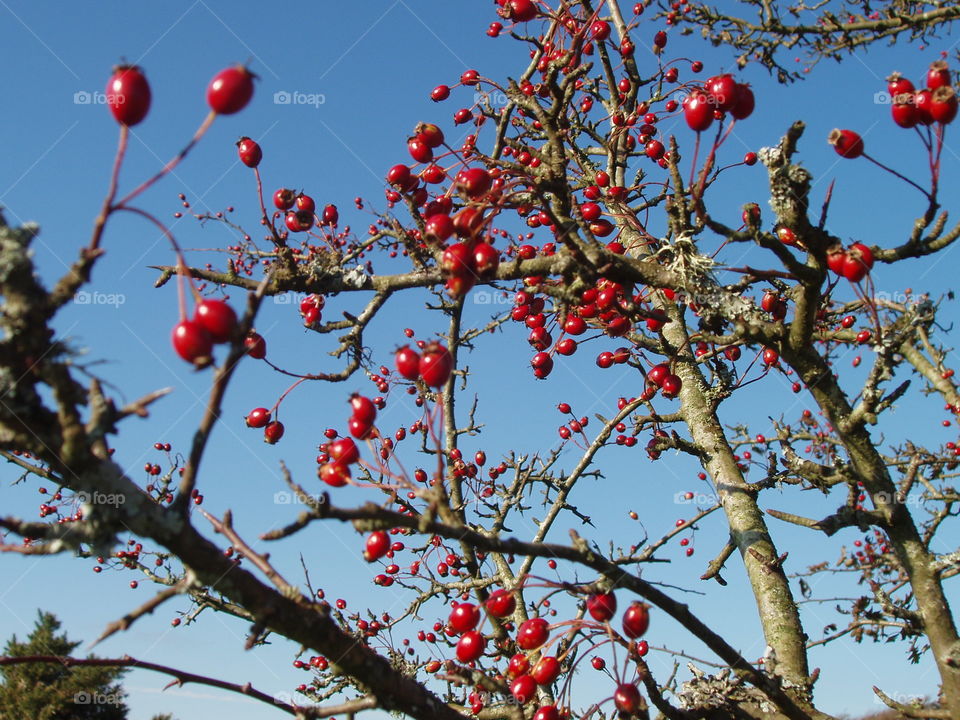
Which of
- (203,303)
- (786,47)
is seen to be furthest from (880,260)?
(786,47)

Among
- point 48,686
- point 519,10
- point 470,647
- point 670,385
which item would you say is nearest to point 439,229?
point 470,647

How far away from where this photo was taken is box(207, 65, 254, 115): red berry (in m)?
1.73

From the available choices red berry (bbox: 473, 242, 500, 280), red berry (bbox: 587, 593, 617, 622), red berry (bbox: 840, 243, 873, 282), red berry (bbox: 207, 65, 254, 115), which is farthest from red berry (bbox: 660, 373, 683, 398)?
red berry (bbox: 207, 65, 254, 115)

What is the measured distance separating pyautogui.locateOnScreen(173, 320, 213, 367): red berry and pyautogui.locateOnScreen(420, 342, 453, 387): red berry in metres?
0.74

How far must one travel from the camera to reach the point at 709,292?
2533 mm

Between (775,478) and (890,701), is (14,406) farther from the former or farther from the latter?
(775,478)

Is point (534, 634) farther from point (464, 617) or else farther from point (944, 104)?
point (944, 104)

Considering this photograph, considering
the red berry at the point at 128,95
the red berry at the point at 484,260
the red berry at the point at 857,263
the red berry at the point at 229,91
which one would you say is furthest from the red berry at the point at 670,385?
the red berry at the point at 128,95

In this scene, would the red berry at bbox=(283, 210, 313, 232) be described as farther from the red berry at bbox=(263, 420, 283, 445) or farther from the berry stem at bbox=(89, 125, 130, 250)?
the berry stem at bbox=(89, 125, 130, 250)

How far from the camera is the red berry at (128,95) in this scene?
1664 millimetres

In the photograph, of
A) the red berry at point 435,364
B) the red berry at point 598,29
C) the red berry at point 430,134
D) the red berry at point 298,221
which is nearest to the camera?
the red berry at point 435,364

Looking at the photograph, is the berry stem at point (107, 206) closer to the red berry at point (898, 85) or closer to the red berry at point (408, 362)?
the red berry at point (408, 362)

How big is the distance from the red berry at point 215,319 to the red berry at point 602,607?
1.37m

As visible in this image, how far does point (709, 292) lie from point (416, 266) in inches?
46.4
